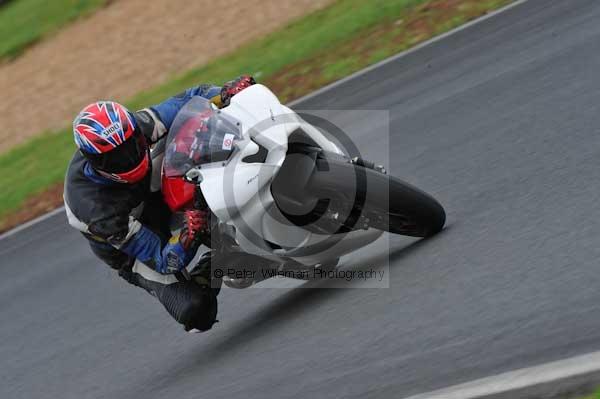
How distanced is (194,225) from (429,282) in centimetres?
129

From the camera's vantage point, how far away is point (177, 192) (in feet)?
18.4

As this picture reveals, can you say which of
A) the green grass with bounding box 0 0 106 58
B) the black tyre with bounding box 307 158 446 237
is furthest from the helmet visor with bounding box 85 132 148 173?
the green grass with bounding box 0 0 106 58

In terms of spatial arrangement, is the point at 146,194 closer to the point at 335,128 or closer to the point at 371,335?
the point at 371,335

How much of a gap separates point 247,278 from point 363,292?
29.0 inches

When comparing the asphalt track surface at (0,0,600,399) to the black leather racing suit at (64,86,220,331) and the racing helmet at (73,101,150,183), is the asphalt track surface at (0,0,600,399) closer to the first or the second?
the black leather racing suit at (64,86,220,331)

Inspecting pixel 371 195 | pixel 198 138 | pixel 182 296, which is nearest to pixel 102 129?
pixel 198 138

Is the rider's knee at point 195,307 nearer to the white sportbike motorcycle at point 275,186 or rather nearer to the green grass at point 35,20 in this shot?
the white sportbike motorcycle at point 275,186

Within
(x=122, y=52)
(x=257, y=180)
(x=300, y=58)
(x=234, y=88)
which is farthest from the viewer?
(x=122, y=52)

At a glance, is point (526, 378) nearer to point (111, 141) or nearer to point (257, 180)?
point (257, 180)

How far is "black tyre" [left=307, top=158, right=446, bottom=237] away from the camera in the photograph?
5109 mm

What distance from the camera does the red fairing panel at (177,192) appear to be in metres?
5.54

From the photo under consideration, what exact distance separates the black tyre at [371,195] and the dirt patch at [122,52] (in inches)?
329

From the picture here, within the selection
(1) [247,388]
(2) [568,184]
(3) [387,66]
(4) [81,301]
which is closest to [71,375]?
(4) [81,301]

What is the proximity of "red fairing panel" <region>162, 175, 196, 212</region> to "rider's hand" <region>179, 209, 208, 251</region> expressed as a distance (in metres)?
0.21
